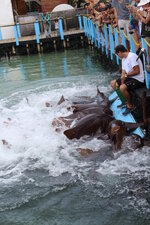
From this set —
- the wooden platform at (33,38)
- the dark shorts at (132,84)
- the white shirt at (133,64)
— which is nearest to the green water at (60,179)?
the dark shorts at (132,84)

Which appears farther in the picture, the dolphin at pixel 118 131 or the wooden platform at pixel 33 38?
the wooden platform at pixel 33 38

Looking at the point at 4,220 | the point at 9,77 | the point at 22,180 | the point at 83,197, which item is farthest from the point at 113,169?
the point at 9,77

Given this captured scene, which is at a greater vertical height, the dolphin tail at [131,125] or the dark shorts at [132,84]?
the dark shorts at [132,84]

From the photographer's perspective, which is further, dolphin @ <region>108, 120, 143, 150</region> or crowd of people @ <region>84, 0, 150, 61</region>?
crowd of people @ <region>84, 0, 150, 61</region>

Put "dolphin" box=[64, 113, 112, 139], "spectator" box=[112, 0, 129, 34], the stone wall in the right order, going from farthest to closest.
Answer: the stone wall, "spectator" box=[112, 0, 129, 34], "dolphin" box=[64, 113, 112, 139]

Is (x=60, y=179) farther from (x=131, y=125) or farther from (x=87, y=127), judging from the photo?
(x=131, y=125)

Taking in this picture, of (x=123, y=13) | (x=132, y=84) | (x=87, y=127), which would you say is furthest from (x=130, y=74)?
(x=123, y=13)

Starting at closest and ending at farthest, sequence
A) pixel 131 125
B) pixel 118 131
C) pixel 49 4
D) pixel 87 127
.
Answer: pixel 118 131 < pixel 131 125 < pixel 87 127 < pixel 49 4

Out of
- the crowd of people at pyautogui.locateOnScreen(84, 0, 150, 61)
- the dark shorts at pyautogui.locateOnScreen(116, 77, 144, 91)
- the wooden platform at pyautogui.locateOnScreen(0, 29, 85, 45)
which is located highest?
the crowd of people at pyautogui.locateOnScreen(84, 0, 150, 61)

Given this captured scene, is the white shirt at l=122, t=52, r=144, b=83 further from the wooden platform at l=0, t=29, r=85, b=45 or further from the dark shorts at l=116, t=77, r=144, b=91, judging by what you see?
the wooden platform at l=0, t=29, r=85, b=45

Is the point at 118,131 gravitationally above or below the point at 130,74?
below

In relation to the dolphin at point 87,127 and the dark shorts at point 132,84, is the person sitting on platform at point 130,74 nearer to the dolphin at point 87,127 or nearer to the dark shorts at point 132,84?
the dark shorts at point 132,84

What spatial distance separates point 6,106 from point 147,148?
6494 mm

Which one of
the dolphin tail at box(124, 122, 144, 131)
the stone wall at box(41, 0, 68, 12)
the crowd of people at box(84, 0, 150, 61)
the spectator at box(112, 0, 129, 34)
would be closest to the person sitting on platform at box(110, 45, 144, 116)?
the crowd of people at box(84, 0, 150, 61)
